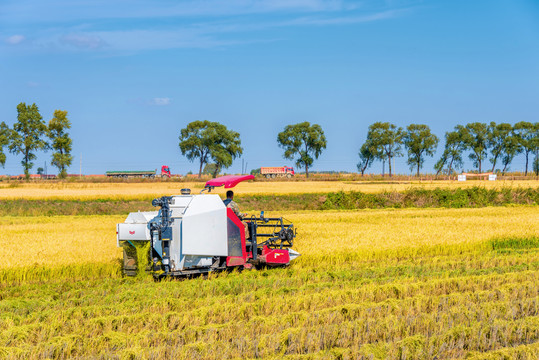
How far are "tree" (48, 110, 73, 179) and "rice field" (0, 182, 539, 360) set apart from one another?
74.2 m

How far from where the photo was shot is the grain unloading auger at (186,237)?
11227mm

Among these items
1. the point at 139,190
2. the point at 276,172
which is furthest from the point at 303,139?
the point at 139,190

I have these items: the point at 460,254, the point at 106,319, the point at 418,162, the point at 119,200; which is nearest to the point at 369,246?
the point at 460,254

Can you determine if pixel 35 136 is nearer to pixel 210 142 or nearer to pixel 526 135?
pixel 210 142

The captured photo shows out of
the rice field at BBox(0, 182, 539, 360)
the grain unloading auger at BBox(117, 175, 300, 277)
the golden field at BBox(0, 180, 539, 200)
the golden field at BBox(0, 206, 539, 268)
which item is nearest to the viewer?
the rice field at BBox(0, 182, 539, 360)

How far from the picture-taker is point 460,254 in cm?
1694

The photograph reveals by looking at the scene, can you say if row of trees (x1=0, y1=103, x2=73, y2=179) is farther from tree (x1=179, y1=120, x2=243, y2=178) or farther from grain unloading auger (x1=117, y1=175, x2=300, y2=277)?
grain unloading auger (x1=117, y1=175, x2=300, y2=277)

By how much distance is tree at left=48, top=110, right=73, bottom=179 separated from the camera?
281 feet

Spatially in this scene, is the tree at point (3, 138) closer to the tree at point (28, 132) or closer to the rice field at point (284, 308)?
the tree at point (28, 132)

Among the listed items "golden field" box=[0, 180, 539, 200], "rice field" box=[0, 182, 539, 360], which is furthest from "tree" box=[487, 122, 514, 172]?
"rice field" box=[0, 182, 539, 360]

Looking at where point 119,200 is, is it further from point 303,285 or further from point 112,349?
point 112,349

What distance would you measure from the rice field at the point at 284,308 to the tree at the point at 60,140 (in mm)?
74168

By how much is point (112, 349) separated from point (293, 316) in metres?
2.78

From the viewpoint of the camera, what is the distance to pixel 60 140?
87.0 metres
